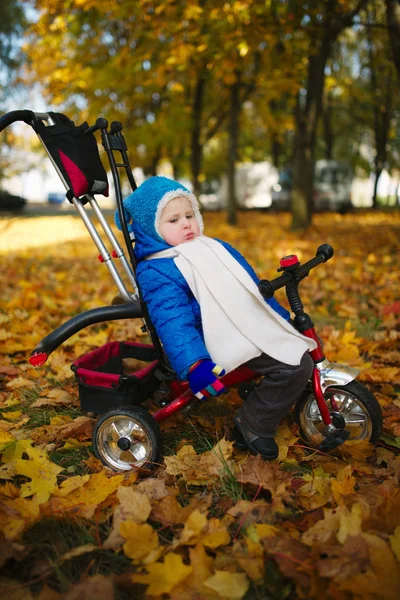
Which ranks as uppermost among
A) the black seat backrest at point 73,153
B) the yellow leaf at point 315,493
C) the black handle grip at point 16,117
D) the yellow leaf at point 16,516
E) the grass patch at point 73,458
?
the black handle grip at point 16,117

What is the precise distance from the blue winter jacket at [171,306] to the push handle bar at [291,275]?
33 cm

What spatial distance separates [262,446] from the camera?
7.55ft

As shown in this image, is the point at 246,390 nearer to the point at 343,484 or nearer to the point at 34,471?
the point at 343,484

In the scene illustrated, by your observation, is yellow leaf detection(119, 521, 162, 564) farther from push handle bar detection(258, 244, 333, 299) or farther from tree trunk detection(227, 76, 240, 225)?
tree trunk detection(227, 76, 240, 225)

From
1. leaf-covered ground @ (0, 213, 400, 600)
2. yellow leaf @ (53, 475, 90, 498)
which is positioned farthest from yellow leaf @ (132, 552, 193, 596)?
yellow leaf @ (53, 475, 90, 498)

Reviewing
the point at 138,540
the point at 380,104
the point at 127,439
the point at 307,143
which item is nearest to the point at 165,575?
the point at 138,540

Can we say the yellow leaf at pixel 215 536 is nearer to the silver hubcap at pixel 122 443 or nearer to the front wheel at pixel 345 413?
the silver hubcap at pixel 122 443

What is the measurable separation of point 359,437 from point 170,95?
14279mm

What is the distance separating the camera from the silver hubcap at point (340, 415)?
2360 mm

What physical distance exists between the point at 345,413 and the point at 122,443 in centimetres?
105

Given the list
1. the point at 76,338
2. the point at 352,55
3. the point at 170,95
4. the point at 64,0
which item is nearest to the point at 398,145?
the point at 352,55

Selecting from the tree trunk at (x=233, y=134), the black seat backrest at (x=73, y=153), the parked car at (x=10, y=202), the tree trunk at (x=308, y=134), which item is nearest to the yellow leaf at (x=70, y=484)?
the black seat backrest at (x=73, y=153)

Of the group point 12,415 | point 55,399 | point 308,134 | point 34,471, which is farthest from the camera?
point 308,134

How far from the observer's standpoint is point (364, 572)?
1574mm
